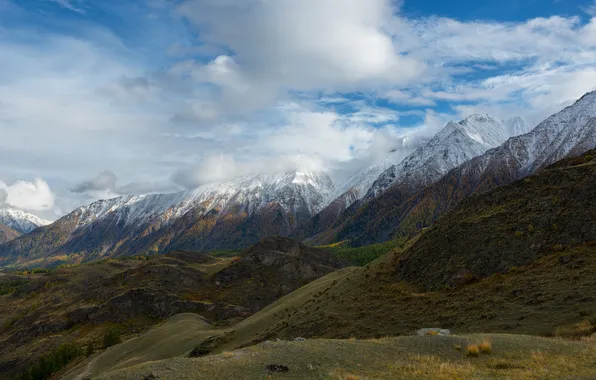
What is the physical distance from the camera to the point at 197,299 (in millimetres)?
144000

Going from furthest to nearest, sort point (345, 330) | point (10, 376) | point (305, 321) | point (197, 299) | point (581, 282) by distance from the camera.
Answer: point (197, 299) < point (10, 376) < point (305, 321) < point (345, 330) < point (581, 282)

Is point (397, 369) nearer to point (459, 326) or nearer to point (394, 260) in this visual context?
point (459, 326)

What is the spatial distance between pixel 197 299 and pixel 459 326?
12270cm

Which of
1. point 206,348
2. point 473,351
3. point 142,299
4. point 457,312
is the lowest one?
point 206,348

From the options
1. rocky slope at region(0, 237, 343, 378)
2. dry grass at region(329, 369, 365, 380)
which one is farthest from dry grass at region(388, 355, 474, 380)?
rocky slope at region(0, 237, 343, 378)

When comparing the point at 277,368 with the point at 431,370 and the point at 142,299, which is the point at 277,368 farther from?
the point at 142,299

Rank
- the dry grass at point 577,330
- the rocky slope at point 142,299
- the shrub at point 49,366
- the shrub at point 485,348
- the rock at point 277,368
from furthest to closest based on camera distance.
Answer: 1. the rocky slope at point 142,299
2. the shrub at point 49,366
3. the dry grass at point 577,330
4. the shrub at point 485,348
5. the rock at point 277,368

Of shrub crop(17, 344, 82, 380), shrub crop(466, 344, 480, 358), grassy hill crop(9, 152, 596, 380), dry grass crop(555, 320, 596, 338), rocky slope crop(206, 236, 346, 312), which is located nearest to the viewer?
grassy hill crop(9, 152, 596, 380)

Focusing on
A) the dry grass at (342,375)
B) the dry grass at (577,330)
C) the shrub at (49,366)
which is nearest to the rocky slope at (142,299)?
the shrub at (49,366)

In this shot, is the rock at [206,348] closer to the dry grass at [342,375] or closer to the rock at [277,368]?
the rock at [277,368]

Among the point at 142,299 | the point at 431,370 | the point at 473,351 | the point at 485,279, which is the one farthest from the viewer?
the point at 142,299

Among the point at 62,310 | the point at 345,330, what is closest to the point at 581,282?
the point at 345,330

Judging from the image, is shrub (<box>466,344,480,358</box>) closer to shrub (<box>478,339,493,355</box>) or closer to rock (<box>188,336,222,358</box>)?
shrub (<box>478,339,493,355</box>)

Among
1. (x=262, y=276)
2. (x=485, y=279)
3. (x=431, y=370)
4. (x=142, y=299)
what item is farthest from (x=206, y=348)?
(x=262, y=276)
